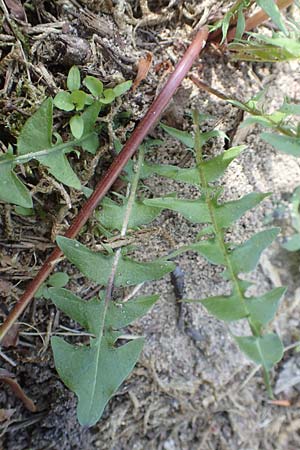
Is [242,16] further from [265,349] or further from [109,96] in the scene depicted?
[265,349]

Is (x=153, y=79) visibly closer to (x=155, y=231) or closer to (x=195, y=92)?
(x=195, y=92)

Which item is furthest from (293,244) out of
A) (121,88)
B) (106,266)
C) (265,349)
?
(121,88)

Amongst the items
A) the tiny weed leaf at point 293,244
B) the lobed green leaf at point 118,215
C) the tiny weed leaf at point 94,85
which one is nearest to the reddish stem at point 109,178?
the lobed green leaf at point 118,215

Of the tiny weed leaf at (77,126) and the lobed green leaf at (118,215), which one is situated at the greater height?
the tiny weed leaf at (77,126)

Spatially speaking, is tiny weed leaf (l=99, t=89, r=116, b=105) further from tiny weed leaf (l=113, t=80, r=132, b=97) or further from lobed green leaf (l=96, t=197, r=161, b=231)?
lobed green leaf (l=96, t=197, r=161, b=231)

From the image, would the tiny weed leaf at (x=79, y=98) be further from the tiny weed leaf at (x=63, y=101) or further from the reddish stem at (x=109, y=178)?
the reddish stem at (x=109, y=178)
